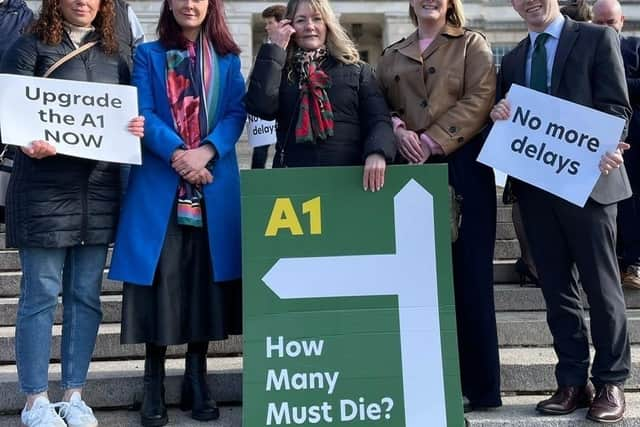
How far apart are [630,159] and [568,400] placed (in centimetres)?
257

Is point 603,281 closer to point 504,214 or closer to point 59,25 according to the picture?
point 59,25

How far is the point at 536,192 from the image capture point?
3381 mm

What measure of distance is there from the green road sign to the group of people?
0.74 ft

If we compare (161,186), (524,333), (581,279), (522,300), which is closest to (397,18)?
(522,300)

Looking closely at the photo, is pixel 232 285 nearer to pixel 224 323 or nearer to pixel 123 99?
pixel 224 323

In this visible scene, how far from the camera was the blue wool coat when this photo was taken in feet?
10.7

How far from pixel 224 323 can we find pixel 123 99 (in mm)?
1185

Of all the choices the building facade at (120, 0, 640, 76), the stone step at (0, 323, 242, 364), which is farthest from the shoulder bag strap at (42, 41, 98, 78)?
the building facade at (120, 0, 640, 76)

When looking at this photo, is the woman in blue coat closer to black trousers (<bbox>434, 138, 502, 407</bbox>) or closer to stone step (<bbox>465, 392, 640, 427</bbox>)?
Answer: black trousers (<bbox>434, 138, 502, 407</bbox>)

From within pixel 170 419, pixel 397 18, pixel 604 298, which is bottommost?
pixel 170 419

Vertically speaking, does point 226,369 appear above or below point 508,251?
below

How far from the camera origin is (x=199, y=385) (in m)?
3.45

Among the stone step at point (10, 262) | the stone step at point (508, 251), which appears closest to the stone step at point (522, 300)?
the stone step at point (508, 251)

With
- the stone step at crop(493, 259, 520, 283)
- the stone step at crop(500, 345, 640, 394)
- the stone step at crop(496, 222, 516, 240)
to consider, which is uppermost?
the stone step at crop(496, 222, 516, 240)
